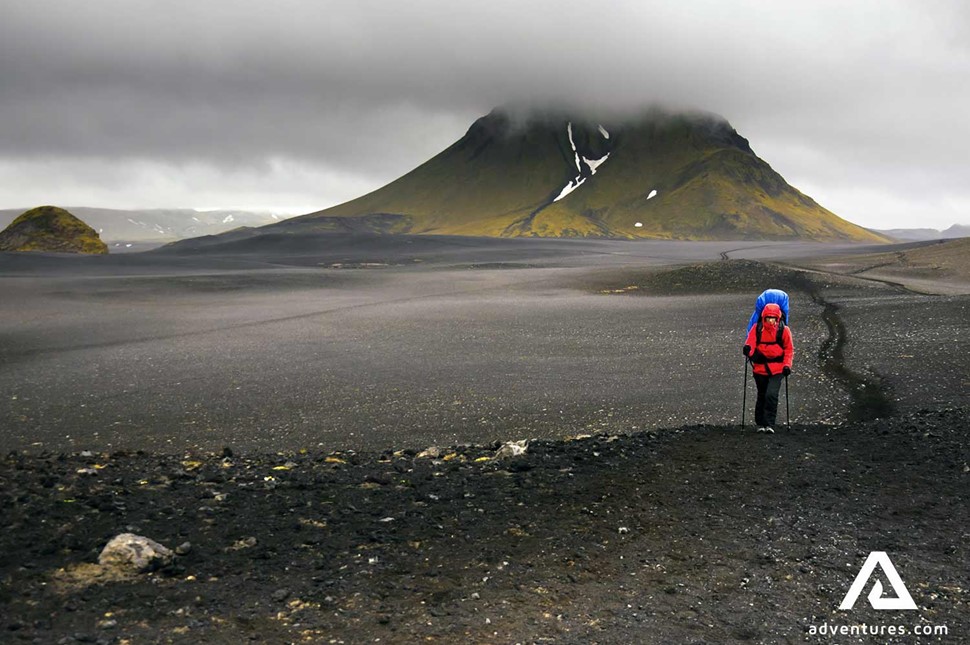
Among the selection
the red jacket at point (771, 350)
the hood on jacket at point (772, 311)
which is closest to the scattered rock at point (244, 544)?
the red jacket at point (771, 350)

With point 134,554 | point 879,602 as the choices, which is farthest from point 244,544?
point 879,602

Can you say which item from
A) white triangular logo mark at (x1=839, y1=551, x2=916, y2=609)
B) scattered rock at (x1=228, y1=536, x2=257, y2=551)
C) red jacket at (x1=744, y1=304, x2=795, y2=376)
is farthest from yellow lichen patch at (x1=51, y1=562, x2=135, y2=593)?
red jacket at (x1=744, y1=304, x2=795, y2=376)

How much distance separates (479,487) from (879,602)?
3.53 meters

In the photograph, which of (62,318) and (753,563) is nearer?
(753,563)

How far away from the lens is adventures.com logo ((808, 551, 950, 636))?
4742 mm

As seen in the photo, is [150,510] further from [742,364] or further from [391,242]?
[391,242]

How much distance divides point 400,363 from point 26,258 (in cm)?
4315

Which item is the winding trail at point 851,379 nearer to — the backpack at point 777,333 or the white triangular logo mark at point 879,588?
the backpack at point 777,333

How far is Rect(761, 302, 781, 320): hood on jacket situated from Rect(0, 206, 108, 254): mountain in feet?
204

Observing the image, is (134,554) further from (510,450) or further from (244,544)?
(510,450)

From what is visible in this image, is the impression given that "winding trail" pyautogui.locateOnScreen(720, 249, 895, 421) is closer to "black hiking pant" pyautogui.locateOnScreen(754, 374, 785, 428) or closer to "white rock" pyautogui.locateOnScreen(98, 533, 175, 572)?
"black hiking pant" pyautogui.locateOnScreen(754, 374, 785, 428)

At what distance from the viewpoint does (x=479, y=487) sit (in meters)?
7.17

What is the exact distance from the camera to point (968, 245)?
40.5 metres

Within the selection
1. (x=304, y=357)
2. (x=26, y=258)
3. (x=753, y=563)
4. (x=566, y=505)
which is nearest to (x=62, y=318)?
(x=304, y=357)
